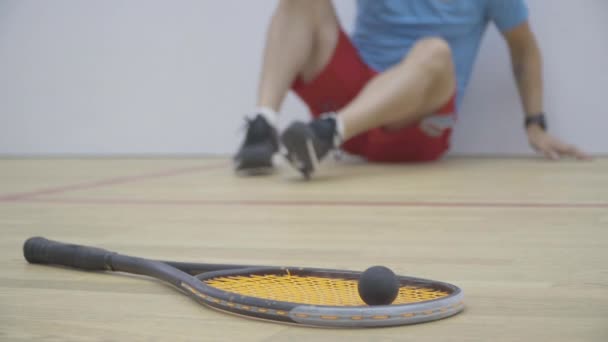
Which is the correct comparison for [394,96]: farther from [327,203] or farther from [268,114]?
[327,203]

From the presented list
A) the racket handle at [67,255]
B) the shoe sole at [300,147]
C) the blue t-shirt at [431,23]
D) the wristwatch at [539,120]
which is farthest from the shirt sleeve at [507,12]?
the racket handle at [67,255]

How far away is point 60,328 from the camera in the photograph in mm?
654

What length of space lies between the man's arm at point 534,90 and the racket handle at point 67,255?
1.54 metres

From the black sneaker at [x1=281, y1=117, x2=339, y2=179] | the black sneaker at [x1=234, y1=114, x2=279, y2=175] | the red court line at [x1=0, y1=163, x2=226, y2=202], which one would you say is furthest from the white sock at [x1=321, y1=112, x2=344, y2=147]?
the red court line at [x1=0, y1=163, x2=226, y2=202]

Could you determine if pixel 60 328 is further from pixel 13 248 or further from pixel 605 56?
pixel 605 56

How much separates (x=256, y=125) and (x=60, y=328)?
1.31m

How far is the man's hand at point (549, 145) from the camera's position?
2201 mm

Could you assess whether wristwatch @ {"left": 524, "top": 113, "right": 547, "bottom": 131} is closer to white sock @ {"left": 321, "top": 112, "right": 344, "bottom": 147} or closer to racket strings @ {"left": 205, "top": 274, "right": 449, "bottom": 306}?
white sock @ {"left": 321, "top": 112, "right": 344, "bottom": 147}

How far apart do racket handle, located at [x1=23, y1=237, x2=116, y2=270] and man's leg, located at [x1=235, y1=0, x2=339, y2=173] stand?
1.04 m

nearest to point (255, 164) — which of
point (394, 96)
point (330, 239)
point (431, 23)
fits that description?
point (394, 96)

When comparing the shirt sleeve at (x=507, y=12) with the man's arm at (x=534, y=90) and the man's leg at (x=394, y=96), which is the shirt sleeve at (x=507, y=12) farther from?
the man's leg at (x=394, y=96)

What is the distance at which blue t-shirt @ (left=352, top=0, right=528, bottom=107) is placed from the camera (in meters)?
2.13

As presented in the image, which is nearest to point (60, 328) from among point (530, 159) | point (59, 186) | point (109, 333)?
point (109, 333)

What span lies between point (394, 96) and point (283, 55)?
0.96 ft
